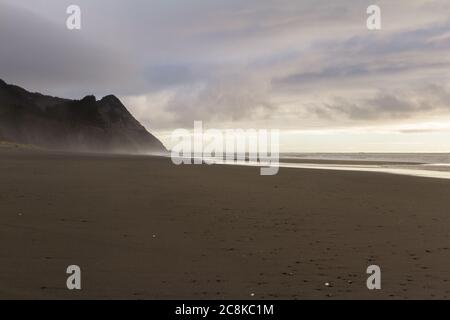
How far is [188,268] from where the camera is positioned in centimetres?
657

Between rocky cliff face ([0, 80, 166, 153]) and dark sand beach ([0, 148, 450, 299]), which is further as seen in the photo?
rocky cliff face ([0, 80, 166, 153])

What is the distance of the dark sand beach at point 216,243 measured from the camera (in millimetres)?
5766

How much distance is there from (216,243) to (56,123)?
146m

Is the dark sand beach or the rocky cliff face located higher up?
the rocky cliff face

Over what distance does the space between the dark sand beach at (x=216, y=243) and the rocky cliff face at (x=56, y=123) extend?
386ft

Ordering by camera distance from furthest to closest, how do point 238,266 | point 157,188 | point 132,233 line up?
point 157,188, point 132,233, point 238,266

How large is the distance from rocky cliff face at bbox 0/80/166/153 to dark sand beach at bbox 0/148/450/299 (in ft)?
386

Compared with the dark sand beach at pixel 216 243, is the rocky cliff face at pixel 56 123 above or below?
above

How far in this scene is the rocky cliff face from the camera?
129 m

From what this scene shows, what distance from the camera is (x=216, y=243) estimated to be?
26.5ft

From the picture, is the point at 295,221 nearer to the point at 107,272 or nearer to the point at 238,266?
the point at 238,266
